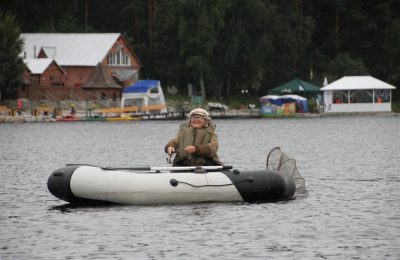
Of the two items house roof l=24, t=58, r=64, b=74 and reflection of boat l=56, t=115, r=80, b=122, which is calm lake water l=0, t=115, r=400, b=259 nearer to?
reflection of boat l=56, t=115, r=80, b=122

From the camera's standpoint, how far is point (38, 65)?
363 feet

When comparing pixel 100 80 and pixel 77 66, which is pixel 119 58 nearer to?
pixel 77 66

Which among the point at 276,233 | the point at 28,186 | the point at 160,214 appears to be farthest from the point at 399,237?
the point at 28,186

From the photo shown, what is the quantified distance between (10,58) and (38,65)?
9.45 metres

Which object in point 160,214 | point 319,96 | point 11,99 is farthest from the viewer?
point 319,96

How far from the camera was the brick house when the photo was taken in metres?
109

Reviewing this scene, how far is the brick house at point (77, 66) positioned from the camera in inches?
4296

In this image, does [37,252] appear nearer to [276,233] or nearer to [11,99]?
[276,233]

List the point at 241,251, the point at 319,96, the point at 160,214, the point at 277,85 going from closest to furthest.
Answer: the point at 241,251
the point at 160,214
the point at 319,96
the point at 277,85

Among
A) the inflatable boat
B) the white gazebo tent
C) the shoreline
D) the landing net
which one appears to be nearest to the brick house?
the shoreline

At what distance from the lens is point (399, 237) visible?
2395 centimetres

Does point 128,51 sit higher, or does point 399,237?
point 128,51

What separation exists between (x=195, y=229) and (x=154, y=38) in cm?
9529

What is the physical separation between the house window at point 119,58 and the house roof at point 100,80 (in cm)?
576
